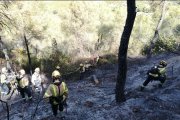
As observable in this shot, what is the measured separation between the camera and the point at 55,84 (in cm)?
1210

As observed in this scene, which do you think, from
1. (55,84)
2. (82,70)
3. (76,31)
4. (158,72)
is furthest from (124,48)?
(76,31)

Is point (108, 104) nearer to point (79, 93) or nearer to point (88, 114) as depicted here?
point (88, 114)

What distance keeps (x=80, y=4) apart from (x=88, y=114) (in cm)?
1727

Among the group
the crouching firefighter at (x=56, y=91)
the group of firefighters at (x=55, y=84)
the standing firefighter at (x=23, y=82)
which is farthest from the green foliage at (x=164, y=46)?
the crouching firefighter at (x=56, y=91)

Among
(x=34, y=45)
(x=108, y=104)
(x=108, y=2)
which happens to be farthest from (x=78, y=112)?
(x=108, y=2)

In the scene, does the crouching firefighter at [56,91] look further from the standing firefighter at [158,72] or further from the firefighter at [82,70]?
the firefighter at [82,70]

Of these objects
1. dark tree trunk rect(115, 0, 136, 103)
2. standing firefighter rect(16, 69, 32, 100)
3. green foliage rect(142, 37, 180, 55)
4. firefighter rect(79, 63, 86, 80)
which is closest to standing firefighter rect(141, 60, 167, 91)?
dark tree trunk rect(115, 0, 136, 103)

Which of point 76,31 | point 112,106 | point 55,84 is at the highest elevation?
point 76,31

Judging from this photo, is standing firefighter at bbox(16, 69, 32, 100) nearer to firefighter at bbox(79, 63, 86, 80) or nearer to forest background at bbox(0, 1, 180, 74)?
firefighter at bbox(79, 63, 86, 80)

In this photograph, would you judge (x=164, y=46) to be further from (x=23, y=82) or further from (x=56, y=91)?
(x=56, y=91)

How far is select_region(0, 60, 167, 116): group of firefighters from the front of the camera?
12.1 meters

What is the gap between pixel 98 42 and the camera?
2683 cm

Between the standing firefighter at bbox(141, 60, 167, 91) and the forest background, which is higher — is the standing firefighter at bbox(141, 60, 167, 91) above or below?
below

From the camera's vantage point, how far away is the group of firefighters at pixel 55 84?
12.1m
